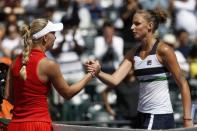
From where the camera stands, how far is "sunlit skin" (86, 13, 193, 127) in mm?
6566

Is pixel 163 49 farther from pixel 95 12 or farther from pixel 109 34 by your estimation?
pixel 95 12

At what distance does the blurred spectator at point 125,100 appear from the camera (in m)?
11.6

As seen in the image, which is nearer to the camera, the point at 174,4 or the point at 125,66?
the point at 125,66

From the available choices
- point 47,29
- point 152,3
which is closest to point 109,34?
point 152,3

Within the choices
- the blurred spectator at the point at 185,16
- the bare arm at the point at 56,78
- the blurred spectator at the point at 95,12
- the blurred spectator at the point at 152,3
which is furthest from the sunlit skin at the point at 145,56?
the blurred spectator at the point at 95,12

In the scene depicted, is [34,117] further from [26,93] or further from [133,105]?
[133,105]

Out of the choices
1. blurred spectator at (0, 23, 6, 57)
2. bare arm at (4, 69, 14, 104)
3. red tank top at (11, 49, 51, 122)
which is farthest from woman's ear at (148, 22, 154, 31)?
blurred spectator at (0, 23, 6, 57)

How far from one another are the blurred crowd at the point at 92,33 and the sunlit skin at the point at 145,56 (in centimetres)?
449

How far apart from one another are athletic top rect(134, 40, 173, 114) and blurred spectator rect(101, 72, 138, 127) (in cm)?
459

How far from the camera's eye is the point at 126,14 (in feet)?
42.4

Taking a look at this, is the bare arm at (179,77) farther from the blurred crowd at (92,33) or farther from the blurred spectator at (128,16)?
the blurred spectator at (128,16)

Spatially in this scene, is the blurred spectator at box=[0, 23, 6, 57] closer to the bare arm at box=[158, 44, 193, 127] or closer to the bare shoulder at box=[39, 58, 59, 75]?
the bare arm at box=[158, 44, 193, 127]

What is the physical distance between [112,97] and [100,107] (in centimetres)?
31

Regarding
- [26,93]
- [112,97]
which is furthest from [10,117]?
[112,97]
